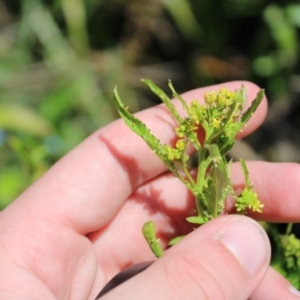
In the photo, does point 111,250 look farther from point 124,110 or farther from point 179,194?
point 124,110

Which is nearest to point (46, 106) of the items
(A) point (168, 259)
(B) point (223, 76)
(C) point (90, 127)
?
(C) point (90, 127)

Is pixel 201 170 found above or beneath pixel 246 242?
above

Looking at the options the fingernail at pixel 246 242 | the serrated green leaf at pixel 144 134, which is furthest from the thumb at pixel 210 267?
the serrated green leaf at pixel 144 134

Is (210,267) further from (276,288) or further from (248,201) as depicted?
(276,288)

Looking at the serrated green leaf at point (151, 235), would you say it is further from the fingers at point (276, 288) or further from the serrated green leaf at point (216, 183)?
the fingers at point (276, 288)

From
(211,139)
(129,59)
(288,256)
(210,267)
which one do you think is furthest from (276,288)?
(129,59)

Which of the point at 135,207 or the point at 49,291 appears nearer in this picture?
the point at 49,291

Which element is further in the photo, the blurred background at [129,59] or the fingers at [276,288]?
the blurred background at [129,59]
